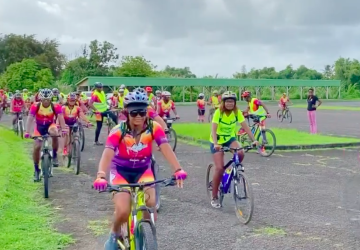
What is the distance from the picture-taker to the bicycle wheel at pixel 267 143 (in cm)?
1514

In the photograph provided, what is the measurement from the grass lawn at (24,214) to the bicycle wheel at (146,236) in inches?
83.9

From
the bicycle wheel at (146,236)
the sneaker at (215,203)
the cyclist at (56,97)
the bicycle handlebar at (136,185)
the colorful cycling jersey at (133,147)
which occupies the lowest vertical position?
the sneaker at (215,203)

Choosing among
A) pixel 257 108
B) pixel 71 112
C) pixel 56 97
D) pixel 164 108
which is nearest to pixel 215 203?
pixel 56 97

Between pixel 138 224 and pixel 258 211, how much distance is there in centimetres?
397

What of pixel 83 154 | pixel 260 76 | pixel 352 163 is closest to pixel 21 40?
pixel 260 76

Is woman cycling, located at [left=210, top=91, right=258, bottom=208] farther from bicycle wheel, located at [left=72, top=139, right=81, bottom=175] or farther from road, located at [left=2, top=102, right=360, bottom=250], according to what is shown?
bicycle wheel, located at [left=72, top=139, right=81, bottom=175]

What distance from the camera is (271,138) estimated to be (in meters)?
15.4

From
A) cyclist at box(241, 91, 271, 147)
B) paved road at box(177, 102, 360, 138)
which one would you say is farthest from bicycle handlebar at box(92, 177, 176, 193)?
paved road at box(177, 102, 360, 138)

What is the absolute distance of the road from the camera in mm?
6801

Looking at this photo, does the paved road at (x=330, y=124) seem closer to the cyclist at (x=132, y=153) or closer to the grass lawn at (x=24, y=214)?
the grass lawn at (x=24, y=214)

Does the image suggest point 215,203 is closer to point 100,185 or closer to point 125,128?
point 125,128

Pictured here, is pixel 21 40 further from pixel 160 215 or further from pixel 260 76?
pixel 160 215

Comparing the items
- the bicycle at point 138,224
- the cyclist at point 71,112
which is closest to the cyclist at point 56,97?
the cyclist at point 71,112

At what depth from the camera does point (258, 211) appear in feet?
27.6
